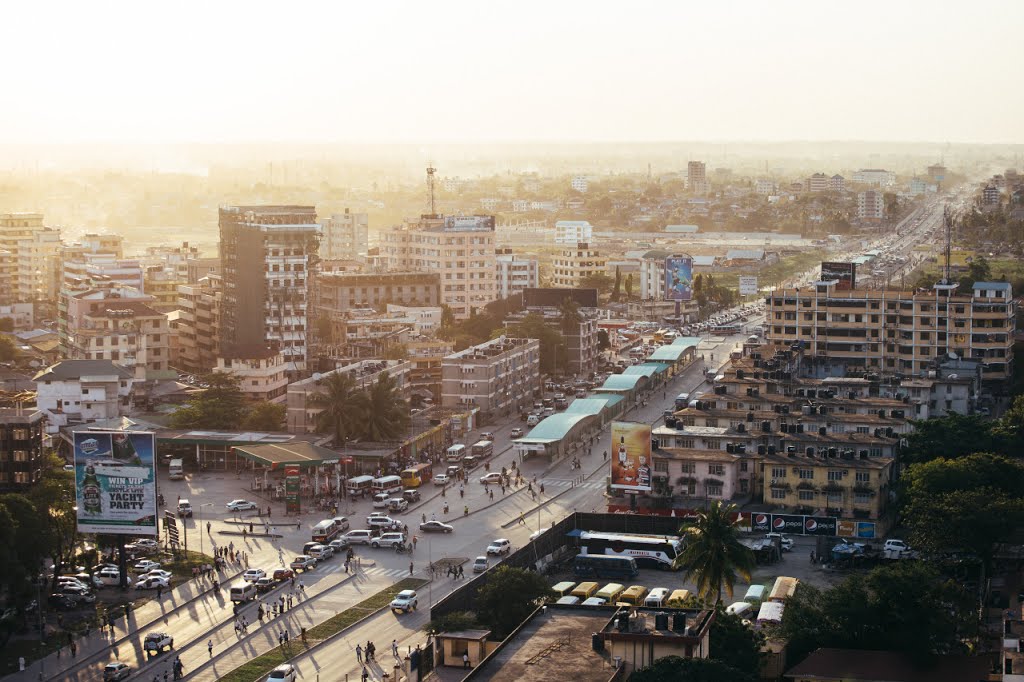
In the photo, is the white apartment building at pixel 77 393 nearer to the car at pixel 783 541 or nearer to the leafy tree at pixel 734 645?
the car at pixel 783 541

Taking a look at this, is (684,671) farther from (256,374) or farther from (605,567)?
(256,374)

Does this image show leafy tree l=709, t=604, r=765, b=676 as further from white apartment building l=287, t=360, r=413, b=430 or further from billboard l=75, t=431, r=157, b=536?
white apartment building l=287, t=360, r=413, b=430

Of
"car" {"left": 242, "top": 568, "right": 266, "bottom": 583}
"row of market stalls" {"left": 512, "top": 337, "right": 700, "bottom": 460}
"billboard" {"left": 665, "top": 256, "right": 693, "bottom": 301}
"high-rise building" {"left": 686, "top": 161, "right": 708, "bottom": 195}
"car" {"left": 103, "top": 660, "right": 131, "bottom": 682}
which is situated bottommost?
"car" {"left": 103, "top": 660, "right": 131, "bottom": 682}

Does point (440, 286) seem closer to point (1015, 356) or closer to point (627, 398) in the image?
point (627, 398)

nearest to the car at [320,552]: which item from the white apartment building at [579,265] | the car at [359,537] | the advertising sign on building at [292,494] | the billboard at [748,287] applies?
the car at [359,537]

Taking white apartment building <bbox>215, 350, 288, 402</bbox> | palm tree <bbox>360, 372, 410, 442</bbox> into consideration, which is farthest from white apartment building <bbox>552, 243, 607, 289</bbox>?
palm tree <bbox>360, 372, 410, 442</bbox>

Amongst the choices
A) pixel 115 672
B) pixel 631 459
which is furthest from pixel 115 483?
pixel 631 459
